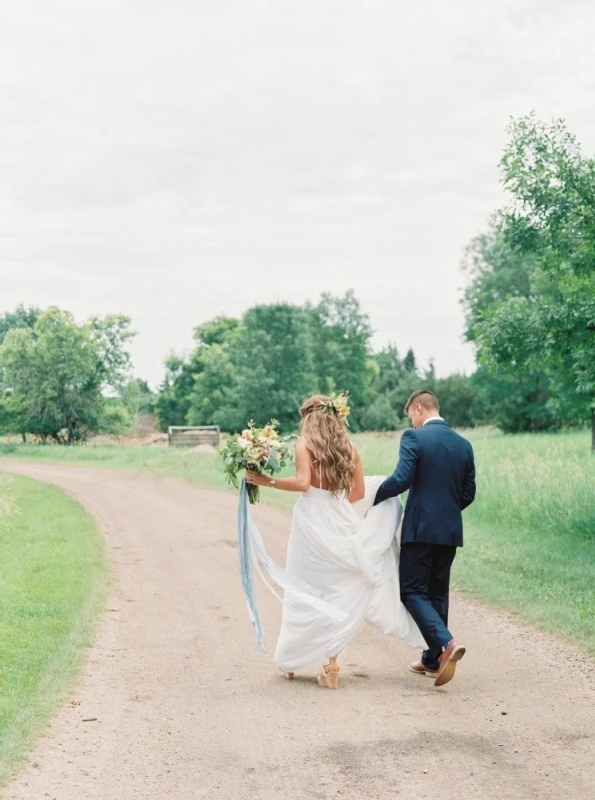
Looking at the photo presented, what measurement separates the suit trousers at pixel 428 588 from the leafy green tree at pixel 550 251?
614 centimetres

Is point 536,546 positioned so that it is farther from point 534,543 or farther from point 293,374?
point 293,374

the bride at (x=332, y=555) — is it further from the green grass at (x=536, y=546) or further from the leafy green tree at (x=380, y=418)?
the leafy green tree at (x=380, y=418)

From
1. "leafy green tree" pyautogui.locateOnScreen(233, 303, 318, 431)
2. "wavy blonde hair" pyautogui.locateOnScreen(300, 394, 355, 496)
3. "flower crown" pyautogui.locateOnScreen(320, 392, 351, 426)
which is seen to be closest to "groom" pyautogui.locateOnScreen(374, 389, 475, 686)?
"wavy blonde hair" pyautogui.locateOnScreen(300, 394, 355, 496)

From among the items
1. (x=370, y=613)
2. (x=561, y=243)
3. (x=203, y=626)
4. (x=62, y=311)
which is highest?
(x=62, y=311)

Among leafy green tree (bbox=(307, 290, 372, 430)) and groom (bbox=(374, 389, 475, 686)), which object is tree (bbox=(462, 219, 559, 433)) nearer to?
leafy green tree (bbox=(307, 290, 372, 430))

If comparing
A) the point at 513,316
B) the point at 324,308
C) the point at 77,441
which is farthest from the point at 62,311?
the point at 513,316

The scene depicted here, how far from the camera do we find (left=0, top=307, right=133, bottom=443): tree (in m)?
51.1

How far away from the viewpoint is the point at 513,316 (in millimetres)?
13445

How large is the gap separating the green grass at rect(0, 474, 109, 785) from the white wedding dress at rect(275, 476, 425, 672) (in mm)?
1836

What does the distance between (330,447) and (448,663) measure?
1.85 metres

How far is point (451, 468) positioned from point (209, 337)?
284ft

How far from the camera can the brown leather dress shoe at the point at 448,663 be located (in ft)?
21.5

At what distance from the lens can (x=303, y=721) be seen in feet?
19.6

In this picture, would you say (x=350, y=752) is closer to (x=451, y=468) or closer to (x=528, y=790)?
(x=528, y=790)
